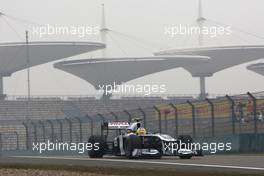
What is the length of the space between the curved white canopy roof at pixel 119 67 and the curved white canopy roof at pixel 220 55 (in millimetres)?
3604

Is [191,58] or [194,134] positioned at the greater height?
[191,58]

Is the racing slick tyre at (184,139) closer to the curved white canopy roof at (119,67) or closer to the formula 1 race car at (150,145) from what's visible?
the formula 1 race car at (150,145)

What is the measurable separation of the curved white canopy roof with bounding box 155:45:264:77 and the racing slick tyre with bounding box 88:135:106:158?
11001 centimetres

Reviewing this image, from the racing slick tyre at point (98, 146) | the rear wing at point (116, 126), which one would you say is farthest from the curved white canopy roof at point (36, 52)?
the rear wing at point (116, 126)

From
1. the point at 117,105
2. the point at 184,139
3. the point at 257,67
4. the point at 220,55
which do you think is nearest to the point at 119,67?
the point at 220,55

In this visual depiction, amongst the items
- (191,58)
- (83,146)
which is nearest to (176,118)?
(83,146)

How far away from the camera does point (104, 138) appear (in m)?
25.7

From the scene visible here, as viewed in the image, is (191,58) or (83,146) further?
(191,58)

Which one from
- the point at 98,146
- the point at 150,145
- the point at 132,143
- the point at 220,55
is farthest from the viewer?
the point at 220,55

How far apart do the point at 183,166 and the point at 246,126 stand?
332 inches

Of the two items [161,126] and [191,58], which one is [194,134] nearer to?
[161,126]

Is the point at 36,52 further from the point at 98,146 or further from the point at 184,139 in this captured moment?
the point at 184,139

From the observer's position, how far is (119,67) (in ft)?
433

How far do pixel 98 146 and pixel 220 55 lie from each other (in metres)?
115
